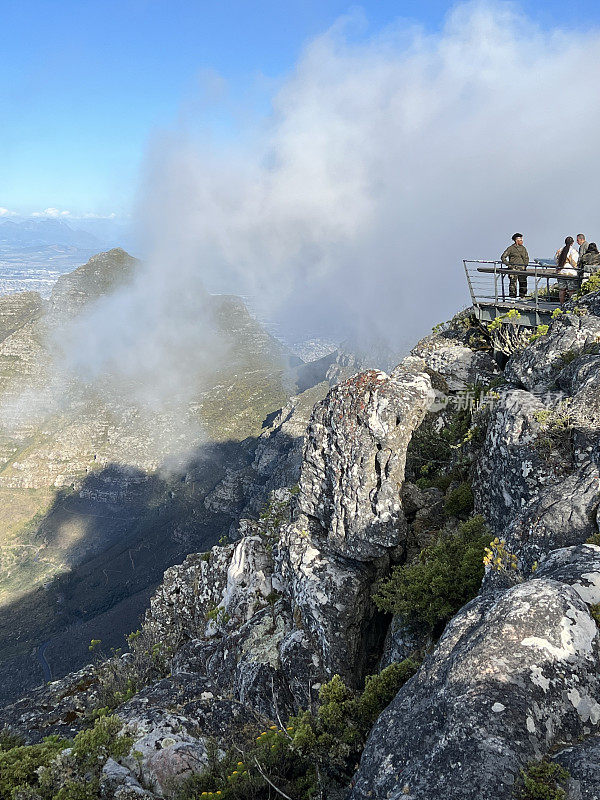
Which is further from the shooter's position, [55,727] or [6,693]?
[6,693]

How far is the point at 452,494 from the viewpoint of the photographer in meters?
16.9

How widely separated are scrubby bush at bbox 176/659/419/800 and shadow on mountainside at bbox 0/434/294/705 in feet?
254

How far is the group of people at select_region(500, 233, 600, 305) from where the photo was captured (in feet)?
63.6

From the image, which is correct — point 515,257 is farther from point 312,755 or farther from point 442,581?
point 312,755

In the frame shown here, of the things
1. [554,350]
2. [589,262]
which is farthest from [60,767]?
[589,262]

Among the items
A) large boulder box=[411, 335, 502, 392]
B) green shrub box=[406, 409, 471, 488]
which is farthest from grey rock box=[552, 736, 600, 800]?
large boulder box=[411, 335, 502, 392]

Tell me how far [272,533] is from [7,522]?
153122 mm

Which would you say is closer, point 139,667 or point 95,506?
point 139,667

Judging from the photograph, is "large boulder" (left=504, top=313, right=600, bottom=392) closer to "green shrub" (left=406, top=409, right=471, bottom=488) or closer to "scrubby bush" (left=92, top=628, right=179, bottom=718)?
"green shrub" (left=406, top=409, right=471, bottom=488)

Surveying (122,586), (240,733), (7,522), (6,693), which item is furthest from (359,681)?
(7,522)

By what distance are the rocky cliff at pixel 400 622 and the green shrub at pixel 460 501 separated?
0.16 feet

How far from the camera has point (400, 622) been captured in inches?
568

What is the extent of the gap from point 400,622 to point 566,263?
16240 mm

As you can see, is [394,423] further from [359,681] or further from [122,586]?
→ [122,586]
